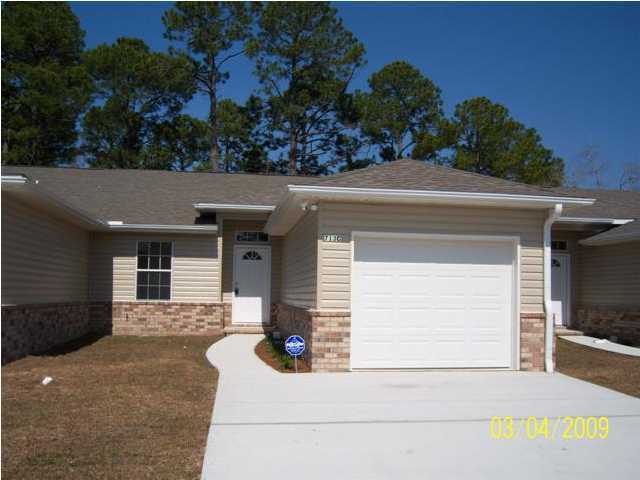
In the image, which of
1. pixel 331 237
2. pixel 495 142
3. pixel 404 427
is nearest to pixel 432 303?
pixel 331 237

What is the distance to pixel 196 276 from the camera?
16281 millimetres

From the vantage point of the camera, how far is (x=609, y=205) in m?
18.8

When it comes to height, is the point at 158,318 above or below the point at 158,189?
below

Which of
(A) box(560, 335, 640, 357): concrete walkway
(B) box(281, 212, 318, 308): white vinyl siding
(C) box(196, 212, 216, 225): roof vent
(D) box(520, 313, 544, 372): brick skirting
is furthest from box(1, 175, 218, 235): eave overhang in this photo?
(A) box(560, 335, 640, 357): concrete walkway

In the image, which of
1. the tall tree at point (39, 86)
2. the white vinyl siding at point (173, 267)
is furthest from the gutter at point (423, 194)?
the tall tree at point (39, 86)

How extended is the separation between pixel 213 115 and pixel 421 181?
71.1 ft

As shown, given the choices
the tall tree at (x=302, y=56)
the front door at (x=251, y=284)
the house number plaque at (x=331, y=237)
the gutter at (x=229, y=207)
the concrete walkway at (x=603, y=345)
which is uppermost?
the tall tree at (x=302, y=56)

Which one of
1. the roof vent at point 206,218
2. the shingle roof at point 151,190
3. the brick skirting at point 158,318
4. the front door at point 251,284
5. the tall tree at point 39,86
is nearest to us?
the brick skirting at point 158,318

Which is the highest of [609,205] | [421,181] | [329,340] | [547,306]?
[609,205]

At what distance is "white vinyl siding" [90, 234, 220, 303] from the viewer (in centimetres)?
1612

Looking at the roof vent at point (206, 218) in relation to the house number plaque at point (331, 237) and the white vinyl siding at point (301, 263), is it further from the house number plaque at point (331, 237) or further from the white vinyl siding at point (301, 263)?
the house number plaque at point (331, 237)

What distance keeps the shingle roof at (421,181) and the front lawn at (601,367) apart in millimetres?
2943

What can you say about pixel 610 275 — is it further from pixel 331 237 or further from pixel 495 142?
pixel 495 142

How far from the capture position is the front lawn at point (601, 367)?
964 cm
